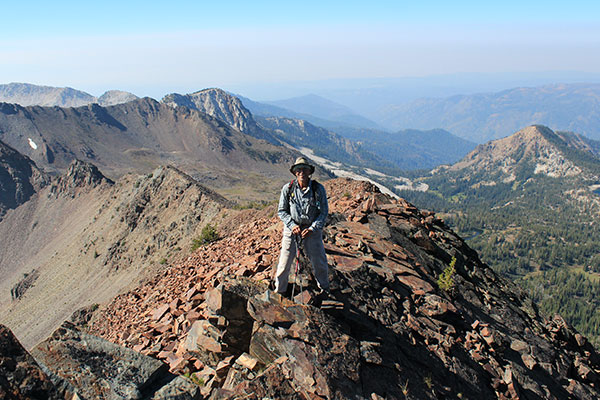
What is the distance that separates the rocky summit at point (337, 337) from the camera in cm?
757

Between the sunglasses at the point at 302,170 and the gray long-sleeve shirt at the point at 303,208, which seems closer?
the sunglasses at the point at 302,170

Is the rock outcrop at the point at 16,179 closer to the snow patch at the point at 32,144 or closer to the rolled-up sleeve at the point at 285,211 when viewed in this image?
the snow patch at the point at 32,144

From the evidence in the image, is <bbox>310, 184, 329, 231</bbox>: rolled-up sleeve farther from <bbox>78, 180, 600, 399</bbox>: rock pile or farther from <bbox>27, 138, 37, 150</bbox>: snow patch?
<bbox>27, 138, 37, 150</bbox>: snow patch

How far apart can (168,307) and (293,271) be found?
20.3 ft

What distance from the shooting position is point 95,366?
7.21 m

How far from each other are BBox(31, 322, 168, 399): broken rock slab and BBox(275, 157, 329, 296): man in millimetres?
3597

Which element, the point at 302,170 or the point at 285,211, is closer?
the point at 302,170

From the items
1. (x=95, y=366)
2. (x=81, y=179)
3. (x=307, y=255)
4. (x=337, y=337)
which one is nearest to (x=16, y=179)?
(x=81, y=179)

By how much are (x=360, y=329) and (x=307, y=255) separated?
246cm

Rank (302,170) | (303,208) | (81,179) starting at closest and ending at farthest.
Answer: (302,170) < (303,208) < (81,179)

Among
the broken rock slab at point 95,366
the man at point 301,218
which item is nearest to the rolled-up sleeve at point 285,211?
the man at point 301,218

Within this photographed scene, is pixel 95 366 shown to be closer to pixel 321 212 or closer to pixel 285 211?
pixel 285 211

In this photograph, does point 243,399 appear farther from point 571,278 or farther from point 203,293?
point 571,278

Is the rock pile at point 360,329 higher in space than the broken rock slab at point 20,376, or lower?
lower
